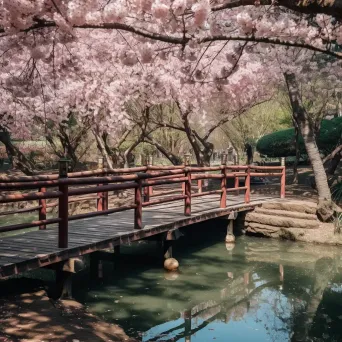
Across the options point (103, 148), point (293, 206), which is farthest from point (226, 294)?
point (103, 148)

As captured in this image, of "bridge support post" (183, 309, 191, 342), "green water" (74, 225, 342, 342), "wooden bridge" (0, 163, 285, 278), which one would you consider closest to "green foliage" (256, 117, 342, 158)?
"wooden bridge" (0, 163, 285, 278)

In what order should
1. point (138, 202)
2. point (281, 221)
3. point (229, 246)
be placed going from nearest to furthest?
1. point (138, 202)
2. point (229, 246)
3. point (281, 221)

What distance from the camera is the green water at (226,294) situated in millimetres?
7074

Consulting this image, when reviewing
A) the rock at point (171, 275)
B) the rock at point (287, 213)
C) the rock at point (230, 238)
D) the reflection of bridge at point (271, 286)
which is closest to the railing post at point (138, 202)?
the rock at point (171, 275)

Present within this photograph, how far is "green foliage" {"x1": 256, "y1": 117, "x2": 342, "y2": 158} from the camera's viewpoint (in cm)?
1919

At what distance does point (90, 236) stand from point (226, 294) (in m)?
2.57

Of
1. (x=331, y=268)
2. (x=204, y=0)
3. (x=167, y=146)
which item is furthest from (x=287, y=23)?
(x=167, y=146)

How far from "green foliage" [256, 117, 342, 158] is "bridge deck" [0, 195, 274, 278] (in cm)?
744

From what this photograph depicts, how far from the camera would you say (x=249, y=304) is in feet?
27.5

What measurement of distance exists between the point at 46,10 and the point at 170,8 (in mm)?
1360

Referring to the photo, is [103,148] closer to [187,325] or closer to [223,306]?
[223,306]

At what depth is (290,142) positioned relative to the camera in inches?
880

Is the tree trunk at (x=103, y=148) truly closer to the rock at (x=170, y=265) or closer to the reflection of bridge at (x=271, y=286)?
the reflection of bridge at (x=271, y=286)

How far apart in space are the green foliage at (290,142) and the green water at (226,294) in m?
7.68
